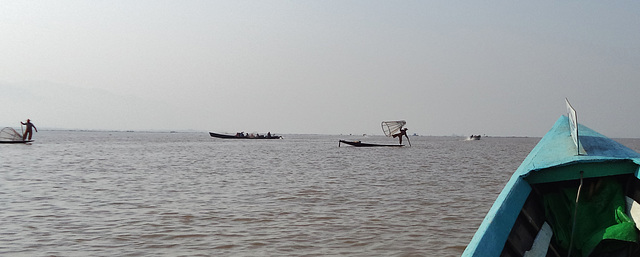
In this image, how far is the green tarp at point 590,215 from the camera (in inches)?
177

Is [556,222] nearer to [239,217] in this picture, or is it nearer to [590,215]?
[590,215]

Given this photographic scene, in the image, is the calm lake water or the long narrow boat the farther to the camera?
the calm lake water

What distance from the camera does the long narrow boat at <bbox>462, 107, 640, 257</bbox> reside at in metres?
4.33

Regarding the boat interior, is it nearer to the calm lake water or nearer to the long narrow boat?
the long narrow boat

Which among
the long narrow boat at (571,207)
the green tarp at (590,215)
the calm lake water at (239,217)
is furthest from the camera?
the calm lake water at (239,217)

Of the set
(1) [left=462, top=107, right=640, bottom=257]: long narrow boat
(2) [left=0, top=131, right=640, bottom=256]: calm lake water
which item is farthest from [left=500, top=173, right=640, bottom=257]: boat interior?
(2) [left=0, top=131, right=640, bottom=256]: calm lake water

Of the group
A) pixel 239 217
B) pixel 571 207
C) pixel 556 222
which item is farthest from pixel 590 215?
pixel 239 217

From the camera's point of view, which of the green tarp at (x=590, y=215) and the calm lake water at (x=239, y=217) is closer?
the green tarp at (x=590, y=215)

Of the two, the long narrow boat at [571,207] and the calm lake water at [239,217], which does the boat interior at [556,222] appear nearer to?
the long narrow boat at [571,207]

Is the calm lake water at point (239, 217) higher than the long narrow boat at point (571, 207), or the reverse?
the long narrow boat at point (571, 207)

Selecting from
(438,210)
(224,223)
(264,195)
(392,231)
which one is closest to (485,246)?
(392,231)

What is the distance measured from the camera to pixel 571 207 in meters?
4.79

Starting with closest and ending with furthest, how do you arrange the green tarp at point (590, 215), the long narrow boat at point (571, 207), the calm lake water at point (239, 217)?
the long narrow boat at point (571, 207), the green tarp at point (590, 215), the calm lake water at point (239, 217)

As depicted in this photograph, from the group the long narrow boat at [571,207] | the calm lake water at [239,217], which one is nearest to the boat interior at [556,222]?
the long narrow boat at [571,207]
